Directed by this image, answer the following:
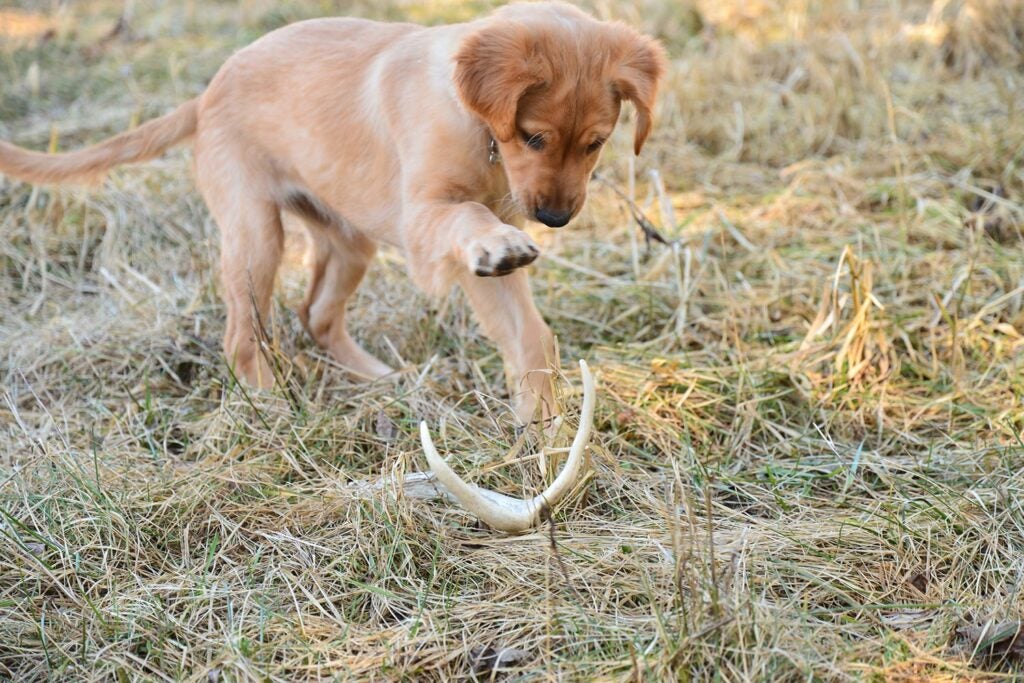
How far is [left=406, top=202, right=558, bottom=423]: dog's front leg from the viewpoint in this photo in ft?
9.72

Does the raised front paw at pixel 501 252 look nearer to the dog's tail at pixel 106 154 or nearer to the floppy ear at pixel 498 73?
the floppy ear at pixel 498 73

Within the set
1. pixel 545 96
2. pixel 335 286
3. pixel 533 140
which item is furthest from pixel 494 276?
pixel 335 286

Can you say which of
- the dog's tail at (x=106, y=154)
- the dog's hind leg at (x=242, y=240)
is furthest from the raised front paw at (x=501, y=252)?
the dog's tail at (x=106, y=154)

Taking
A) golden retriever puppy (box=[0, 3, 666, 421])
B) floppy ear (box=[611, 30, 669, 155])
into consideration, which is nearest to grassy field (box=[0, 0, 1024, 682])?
golden retriever puppy (box=[0, 3, 666, 421])

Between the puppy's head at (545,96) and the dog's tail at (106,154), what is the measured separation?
1.64m

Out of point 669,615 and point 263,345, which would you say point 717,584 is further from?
point 263,345

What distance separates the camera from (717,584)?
2.33 meters

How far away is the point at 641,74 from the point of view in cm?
343

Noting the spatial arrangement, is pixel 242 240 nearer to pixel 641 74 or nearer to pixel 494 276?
pixel 494 276

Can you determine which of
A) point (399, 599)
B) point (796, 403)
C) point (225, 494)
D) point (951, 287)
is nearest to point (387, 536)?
point (399, 599)

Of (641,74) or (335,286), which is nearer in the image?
(641,74)

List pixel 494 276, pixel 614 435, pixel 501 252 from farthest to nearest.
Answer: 1. pixel 614 435
2. pixel 494 276
3. pixel 501 252

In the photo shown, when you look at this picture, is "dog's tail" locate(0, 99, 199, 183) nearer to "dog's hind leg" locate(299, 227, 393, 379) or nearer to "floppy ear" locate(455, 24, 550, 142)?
"dog's hind leg" locate(299, 227, 393, 379)

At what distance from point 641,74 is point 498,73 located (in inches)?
21.0
